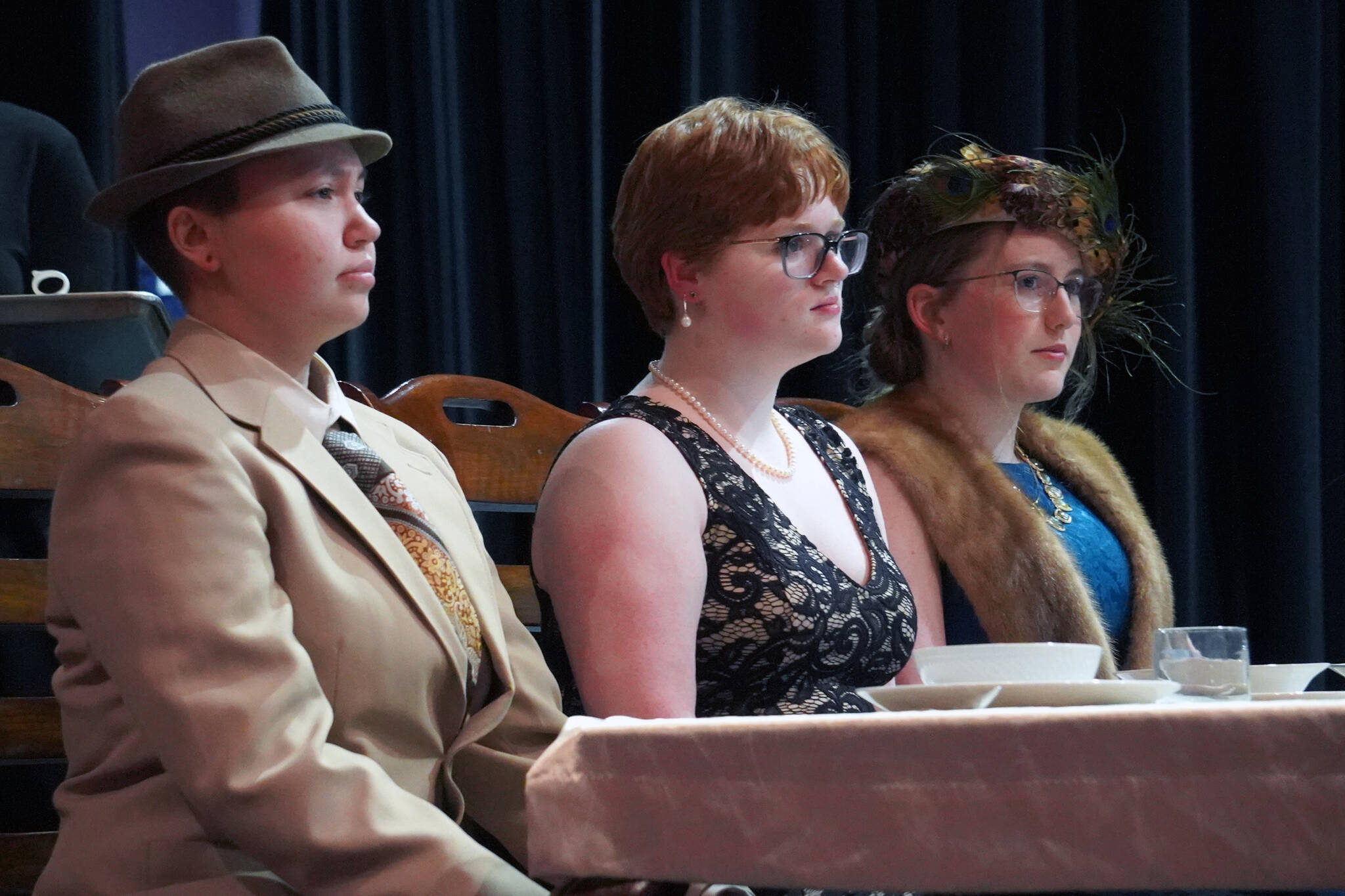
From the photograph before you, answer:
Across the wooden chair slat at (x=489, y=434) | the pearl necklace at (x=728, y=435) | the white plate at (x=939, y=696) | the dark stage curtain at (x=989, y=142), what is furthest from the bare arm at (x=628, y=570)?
the dark stage curtain at (x=989, y=142)

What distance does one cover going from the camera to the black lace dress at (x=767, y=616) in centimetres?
157

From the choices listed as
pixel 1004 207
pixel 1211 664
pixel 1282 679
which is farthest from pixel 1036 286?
pixel 1211 664

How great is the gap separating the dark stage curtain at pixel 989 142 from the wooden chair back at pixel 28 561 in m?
0.78

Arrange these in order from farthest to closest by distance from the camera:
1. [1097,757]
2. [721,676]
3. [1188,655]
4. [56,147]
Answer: [56,147] → [721,676] → [1188,655] → [1097,757]

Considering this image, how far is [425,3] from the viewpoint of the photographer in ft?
8.13

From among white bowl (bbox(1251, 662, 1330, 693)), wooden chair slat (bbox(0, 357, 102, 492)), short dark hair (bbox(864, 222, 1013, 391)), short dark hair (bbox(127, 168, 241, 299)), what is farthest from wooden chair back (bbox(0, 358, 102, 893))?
white bowl (bbox(1251, 662, 1330, 693))

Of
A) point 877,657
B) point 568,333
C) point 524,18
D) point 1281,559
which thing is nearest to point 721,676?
point 877,657

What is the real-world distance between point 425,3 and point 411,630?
1508 millimetres

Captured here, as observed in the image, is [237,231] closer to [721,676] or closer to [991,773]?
[721,676]

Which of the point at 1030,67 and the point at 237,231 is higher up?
the point at 1030,67

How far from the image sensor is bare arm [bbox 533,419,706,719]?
4.82 feet

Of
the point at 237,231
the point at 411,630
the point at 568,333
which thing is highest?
the point at 237,231

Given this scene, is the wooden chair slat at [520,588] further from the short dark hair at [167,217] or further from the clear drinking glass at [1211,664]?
Answer: the clear drinking glass at [1211,664]

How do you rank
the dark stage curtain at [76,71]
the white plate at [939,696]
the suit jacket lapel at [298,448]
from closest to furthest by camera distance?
the white plate at [939,696]
the suit jacket lapel at [298,448]
the dark stage curtain at [76,71]
